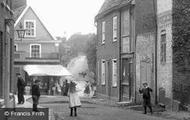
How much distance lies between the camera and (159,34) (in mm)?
27688

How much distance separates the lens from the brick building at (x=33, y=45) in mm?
56312

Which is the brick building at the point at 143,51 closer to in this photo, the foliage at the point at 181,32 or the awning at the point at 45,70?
the foliage at the point at 181,32

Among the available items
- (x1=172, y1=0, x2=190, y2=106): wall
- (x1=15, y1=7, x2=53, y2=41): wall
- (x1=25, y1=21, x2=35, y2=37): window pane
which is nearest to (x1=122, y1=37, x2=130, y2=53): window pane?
(x1=172, y1=0, x2=190, y2=106): wall

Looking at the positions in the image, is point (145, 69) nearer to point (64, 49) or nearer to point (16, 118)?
point (16, 118)

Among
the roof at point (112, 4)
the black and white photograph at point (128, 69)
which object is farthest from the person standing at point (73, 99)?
the roof at point (112, 4)

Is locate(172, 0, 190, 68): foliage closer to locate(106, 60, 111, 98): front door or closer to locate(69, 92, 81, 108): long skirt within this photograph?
locate(69, 92, 81, 108): long skirt

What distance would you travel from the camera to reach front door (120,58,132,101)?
3258 centimetres

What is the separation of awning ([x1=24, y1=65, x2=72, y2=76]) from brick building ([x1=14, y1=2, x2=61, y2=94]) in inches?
30.6

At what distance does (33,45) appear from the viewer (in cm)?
5906

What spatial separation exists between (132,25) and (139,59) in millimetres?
2433

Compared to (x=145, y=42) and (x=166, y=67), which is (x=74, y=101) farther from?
(x=145, y=42)

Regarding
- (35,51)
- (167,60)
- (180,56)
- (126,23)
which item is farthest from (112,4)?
(35,51)

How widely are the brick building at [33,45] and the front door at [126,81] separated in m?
23.0

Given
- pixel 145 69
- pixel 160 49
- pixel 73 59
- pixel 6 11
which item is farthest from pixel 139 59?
pixel 73 59
